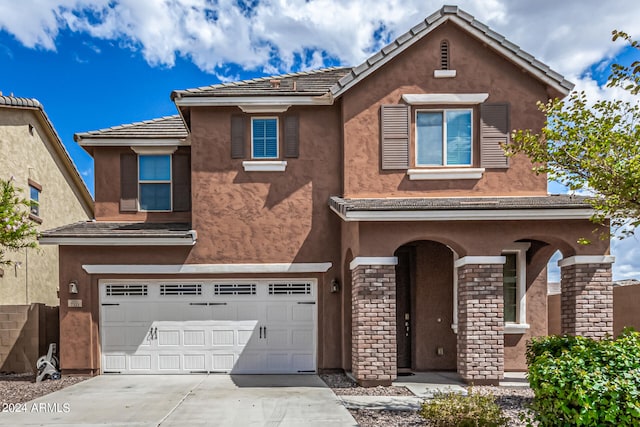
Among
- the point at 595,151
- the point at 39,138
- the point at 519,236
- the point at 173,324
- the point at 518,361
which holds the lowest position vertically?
the point at 518,361

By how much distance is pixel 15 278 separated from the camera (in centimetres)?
1582

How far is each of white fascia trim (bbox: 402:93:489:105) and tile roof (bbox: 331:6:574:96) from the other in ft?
3.43

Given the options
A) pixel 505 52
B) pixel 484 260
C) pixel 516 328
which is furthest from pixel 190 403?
pixel 505 52

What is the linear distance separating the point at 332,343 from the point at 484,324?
3622 mm

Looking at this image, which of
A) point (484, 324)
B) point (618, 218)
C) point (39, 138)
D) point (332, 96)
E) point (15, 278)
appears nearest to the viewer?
point (618, 218)

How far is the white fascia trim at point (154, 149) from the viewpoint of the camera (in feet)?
45.3

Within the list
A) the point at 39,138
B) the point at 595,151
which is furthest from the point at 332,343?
the point at 39,138

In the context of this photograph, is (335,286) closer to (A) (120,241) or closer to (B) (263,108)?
(B) (263,108)

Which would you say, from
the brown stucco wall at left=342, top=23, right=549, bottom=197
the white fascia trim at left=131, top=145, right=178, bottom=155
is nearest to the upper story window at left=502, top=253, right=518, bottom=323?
the brown stucco wall at left=342, top=23, right=549, bottom=197

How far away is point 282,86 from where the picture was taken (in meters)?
13.6

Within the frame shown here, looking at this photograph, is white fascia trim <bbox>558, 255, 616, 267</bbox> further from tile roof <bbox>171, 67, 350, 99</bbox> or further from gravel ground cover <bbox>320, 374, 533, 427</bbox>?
tile roof <bbox>171, 67, 350, 99</bbox>

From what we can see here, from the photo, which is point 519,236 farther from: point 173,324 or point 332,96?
point 173,324

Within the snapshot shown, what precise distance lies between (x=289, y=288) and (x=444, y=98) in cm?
568

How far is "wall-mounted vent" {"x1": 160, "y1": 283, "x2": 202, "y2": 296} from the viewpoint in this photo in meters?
12.8
